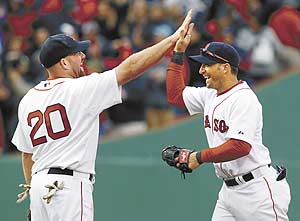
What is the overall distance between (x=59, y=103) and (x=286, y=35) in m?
3.94

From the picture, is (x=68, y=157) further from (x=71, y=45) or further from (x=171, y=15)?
(x=171, y=15)

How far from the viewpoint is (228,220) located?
5871 millimetres

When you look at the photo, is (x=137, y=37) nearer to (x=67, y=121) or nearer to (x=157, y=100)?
(x=157, y=100)

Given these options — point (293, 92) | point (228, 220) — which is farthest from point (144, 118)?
point (228, 220)

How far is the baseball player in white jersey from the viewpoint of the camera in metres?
5.32

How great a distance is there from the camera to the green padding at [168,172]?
8.17m

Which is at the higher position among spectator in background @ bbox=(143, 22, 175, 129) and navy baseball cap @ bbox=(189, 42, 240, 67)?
navy baseball cap @ bbox=(189, 42, 240, 67)

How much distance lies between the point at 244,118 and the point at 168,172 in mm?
3254

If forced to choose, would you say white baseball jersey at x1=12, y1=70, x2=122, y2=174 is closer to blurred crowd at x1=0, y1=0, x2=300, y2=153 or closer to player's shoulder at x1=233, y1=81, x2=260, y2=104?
player's shoulder at x1=233, y1=81, x2=260, y2=104

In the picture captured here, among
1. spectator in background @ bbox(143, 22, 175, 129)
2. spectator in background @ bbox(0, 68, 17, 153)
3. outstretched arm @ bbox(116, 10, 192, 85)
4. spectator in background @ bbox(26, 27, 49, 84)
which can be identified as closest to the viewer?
outstretched arm @ bbox(116, 10, 192, 85)

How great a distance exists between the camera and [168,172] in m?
8.73

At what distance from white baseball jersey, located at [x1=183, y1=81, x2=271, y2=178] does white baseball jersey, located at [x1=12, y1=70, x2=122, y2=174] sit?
2.76 ft

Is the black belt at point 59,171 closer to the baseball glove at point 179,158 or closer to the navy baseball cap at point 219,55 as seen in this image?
the baseball glove at point 179,158

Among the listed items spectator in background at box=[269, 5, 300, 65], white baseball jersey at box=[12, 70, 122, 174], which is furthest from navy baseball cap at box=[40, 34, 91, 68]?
spectator in background at box=[269, 5, 300, 65]
